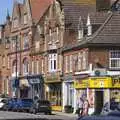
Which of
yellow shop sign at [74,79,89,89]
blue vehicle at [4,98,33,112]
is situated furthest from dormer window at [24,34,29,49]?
yellow shop sign at [74,79,89,89]

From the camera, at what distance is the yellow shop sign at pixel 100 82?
52125 mm

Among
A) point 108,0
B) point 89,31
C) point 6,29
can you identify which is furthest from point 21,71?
point 89,31

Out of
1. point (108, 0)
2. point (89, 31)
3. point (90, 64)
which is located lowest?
point (90, 64)

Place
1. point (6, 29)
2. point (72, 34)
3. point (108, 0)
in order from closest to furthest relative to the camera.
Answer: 1. point (72, 34)
2. point (108, 0)
3. point (6, 29)

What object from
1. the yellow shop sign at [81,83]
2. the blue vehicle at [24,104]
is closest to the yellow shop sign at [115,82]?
the yellow shop sign at [81,83]

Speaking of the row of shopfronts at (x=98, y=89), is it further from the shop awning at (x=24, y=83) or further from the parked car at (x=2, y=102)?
the shop awning at (x=24, y=83)

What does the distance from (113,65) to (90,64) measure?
8.21ft

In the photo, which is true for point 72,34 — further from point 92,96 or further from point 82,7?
point 92,96

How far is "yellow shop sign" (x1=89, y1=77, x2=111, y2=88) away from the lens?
5212 centimetres

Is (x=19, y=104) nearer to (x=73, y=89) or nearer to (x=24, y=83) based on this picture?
(x=73, y=89)

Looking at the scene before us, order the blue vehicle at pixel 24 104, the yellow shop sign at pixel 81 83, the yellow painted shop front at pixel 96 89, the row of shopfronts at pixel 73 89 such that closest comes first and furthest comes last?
the yellow painted shop front at pixel 96 89 → the row of shopfronts at pixel 73 89 → the yellow shop sign at pixel 81 83 → the blue vehicle at pixel 24 104

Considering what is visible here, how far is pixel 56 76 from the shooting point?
210ft

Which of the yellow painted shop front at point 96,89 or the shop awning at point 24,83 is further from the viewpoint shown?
the shop awning at point 24,83

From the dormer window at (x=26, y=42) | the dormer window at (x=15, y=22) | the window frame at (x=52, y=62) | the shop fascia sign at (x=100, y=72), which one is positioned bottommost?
the shop fascia sign at (x=100, y=72)
